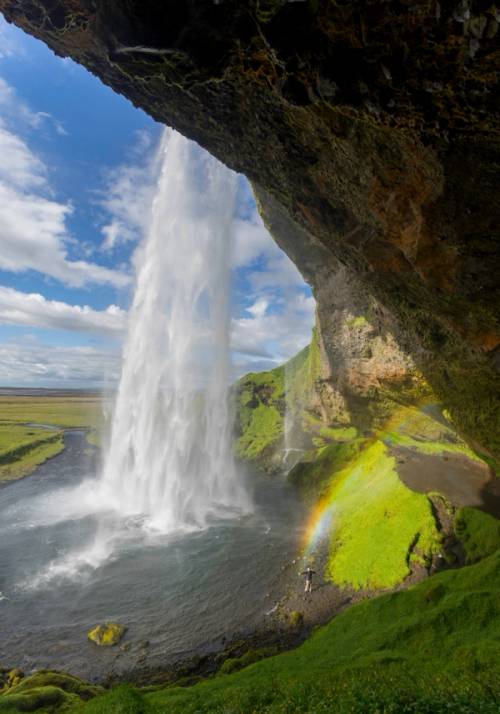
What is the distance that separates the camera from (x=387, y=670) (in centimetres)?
983

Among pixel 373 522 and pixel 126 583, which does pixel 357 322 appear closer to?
pixel 373 522

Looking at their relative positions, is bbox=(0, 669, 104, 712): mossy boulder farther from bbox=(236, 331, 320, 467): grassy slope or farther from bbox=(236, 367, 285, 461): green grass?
bbox=(236, 367, 285, 461): green grass

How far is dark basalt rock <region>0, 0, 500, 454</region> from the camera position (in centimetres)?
531

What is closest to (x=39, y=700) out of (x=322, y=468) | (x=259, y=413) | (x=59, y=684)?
(x=59, y=684)

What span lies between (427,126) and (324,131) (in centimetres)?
229

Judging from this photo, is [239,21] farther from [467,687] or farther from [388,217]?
[467,687]

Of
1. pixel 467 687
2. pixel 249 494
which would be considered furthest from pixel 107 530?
pixel 467 687

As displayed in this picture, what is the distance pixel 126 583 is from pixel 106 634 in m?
3.96

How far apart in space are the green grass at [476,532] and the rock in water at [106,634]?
17881 mm

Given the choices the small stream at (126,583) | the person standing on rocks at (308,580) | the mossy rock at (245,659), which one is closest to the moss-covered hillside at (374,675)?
the mossy rock at (245,659)

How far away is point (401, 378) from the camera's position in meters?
20.3

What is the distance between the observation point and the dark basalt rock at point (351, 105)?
5.31m

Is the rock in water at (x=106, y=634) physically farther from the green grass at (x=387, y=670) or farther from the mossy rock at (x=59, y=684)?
the green grass at (x=387, y=670)

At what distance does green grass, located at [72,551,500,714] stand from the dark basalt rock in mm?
8790
